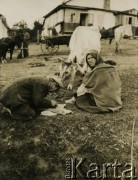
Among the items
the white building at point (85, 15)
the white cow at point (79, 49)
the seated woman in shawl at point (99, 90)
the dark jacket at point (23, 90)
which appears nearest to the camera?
the dark jacket at point (23, 90)

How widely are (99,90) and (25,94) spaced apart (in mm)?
1364

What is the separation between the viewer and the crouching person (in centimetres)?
423

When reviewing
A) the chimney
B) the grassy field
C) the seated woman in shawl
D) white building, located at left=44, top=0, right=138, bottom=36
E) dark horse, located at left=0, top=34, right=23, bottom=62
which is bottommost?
the grassy field

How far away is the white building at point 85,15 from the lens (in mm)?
20734

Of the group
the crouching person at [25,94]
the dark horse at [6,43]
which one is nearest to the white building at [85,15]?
the dark horse at [6,43]

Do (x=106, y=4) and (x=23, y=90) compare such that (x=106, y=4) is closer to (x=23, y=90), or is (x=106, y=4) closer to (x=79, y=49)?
(x=79, y=49)

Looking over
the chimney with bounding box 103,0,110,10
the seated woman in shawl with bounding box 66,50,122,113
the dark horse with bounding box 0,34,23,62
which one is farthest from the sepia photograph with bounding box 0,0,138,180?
the chimney with bounding box 103,0,110,10

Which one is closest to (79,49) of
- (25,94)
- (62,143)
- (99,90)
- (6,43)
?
(99,90)

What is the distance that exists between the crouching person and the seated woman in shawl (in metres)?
0.86

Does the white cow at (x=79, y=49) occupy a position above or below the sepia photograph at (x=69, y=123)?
above

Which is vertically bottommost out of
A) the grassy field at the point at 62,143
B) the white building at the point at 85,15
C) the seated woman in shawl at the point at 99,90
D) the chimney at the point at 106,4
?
the grassy field at the point at 62,143

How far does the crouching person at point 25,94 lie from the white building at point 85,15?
1614 centimetres

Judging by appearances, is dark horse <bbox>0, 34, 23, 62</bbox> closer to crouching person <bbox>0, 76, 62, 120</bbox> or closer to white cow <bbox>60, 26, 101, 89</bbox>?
white cow <bbox>60, 26, 101, 89</bbox>

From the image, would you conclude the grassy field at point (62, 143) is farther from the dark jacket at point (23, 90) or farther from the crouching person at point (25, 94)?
the dark jacket at point (23, 90)
